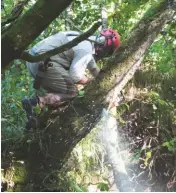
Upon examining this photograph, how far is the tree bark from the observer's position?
7.68 ft

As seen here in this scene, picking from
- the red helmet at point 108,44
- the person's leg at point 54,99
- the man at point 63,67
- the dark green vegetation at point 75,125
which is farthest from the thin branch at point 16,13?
the red helmet at point 108,44

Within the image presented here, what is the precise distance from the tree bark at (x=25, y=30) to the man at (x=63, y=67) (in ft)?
4.71

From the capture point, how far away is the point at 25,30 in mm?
2441

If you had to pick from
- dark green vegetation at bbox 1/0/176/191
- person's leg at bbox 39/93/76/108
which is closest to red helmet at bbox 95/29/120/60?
dark green vegetation at bbox 1/0/176/191

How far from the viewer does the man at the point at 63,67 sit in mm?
3969

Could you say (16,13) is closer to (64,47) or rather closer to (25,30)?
(25,30)

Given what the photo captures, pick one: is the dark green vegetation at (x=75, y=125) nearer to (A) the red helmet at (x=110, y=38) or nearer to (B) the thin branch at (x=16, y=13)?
(B) the thin branch at (x=16, y=13)

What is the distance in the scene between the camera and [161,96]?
5984 mm

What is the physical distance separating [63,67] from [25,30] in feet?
5.75

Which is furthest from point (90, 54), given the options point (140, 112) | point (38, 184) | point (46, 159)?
point (140, 112)

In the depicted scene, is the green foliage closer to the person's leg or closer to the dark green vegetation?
the dark green vegetation

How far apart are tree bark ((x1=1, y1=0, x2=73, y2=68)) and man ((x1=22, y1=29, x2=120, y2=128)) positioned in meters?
1.43

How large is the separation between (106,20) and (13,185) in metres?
3.57

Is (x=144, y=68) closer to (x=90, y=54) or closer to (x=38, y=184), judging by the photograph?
(x=90, y=54)
